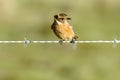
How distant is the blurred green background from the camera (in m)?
15.0

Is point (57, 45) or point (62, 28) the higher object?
point (62, 28)

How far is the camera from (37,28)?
17.5 metres

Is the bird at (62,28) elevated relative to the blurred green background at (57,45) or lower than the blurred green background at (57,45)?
elevated

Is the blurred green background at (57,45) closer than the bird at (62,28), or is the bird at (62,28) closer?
the bird at (62,28)

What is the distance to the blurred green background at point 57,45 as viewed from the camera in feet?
49.2

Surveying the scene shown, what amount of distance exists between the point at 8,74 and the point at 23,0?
4702mm

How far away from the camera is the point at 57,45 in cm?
1609

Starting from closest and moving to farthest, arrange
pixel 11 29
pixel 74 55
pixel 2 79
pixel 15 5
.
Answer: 1. pixel 2 79
2. pixel 74 55
3. pixel 11 29
4. pixel 15 5

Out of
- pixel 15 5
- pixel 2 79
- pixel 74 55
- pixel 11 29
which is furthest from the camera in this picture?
pixel 15 5

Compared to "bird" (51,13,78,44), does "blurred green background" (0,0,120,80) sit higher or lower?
lower

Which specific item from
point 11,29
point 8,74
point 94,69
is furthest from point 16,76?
point 11,29

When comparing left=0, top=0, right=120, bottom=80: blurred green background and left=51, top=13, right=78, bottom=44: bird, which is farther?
left=0, top=0, right=120, bottom=80: blurred green background

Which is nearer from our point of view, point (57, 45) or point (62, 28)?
point (62, 28)

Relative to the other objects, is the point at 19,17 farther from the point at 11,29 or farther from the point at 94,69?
the point at 94,69
